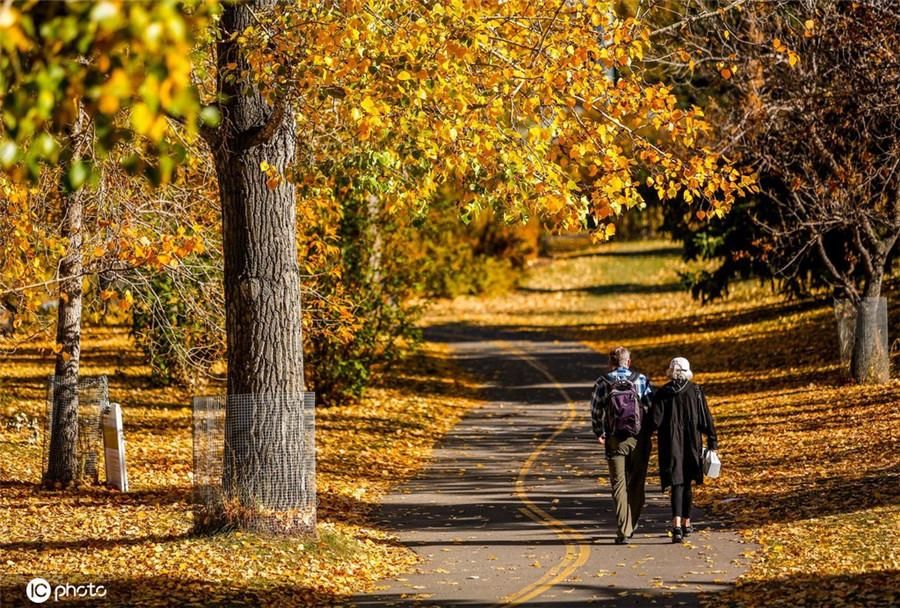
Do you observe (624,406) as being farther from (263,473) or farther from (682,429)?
(263,473)

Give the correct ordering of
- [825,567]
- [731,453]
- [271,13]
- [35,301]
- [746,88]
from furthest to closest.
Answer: [746,88] < [731,453] < [35,301] < [271,13] < [825,567]

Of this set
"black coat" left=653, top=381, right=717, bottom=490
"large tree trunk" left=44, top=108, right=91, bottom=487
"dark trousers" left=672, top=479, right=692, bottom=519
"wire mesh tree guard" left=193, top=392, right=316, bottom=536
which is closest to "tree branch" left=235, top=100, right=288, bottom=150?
"wire mesh tree guard" left=193, top=392, right=316, bottom=536

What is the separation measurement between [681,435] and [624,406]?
0.61 metres

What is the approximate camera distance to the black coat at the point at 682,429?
489 inches

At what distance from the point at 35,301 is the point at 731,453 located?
10044 millimetres

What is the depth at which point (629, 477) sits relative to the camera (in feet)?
41.8

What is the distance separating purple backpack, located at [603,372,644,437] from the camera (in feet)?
41.1

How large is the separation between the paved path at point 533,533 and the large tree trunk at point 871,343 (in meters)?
5.33

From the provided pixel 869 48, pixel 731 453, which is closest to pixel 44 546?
pixel 731 453

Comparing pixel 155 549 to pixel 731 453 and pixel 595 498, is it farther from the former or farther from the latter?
pixel 731 453

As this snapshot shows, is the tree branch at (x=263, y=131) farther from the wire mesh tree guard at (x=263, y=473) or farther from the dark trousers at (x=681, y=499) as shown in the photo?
the dark trousers at (x=681, y=499)

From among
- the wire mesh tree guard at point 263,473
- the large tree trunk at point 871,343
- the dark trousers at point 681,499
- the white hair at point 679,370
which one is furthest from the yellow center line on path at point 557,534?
the large tree trunk at point 871,343

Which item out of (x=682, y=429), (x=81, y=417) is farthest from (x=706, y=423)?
(x=81, y=417)

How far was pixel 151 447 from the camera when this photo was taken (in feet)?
66.8
